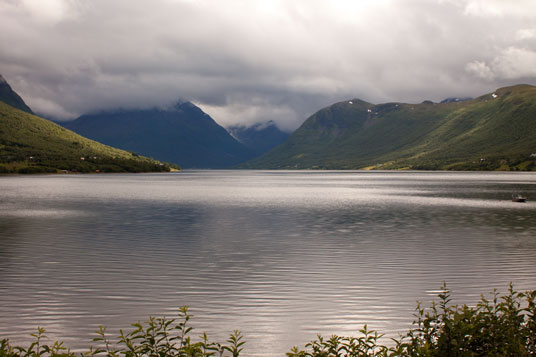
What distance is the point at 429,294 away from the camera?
27.3 meters

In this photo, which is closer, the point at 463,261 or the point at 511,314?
the point at 511,314

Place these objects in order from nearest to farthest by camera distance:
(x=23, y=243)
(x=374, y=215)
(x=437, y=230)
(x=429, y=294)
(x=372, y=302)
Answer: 1. (x=372, y=302)
2. (x=429, y=294)
3. (x=23, y=243)
4. (x=437, y=230)
5. (x=374, y=215)

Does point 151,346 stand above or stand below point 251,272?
above

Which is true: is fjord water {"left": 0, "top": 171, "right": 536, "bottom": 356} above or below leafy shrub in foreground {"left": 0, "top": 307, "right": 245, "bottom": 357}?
below

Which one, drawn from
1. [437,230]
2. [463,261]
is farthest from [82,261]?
[437,230]

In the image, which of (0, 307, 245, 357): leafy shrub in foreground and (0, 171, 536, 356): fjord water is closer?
(0, 307, 245, 357): leafy shrub in foreground

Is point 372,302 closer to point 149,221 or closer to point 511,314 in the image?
point 511,314

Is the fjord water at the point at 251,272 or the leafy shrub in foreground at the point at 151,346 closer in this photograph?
the leafy shrub in foreground at the point at 151,346

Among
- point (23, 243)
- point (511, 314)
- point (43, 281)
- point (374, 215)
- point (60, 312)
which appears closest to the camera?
point (511, 314)

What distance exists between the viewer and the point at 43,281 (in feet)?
98.3

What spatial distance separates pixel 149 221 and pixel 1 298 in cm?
4160

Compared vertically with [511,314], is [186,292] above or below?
below

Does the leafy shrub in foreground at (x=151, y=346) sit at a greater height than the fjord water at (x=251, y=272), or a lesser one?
greater

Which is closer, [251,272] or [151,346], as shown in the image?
[151,346]
